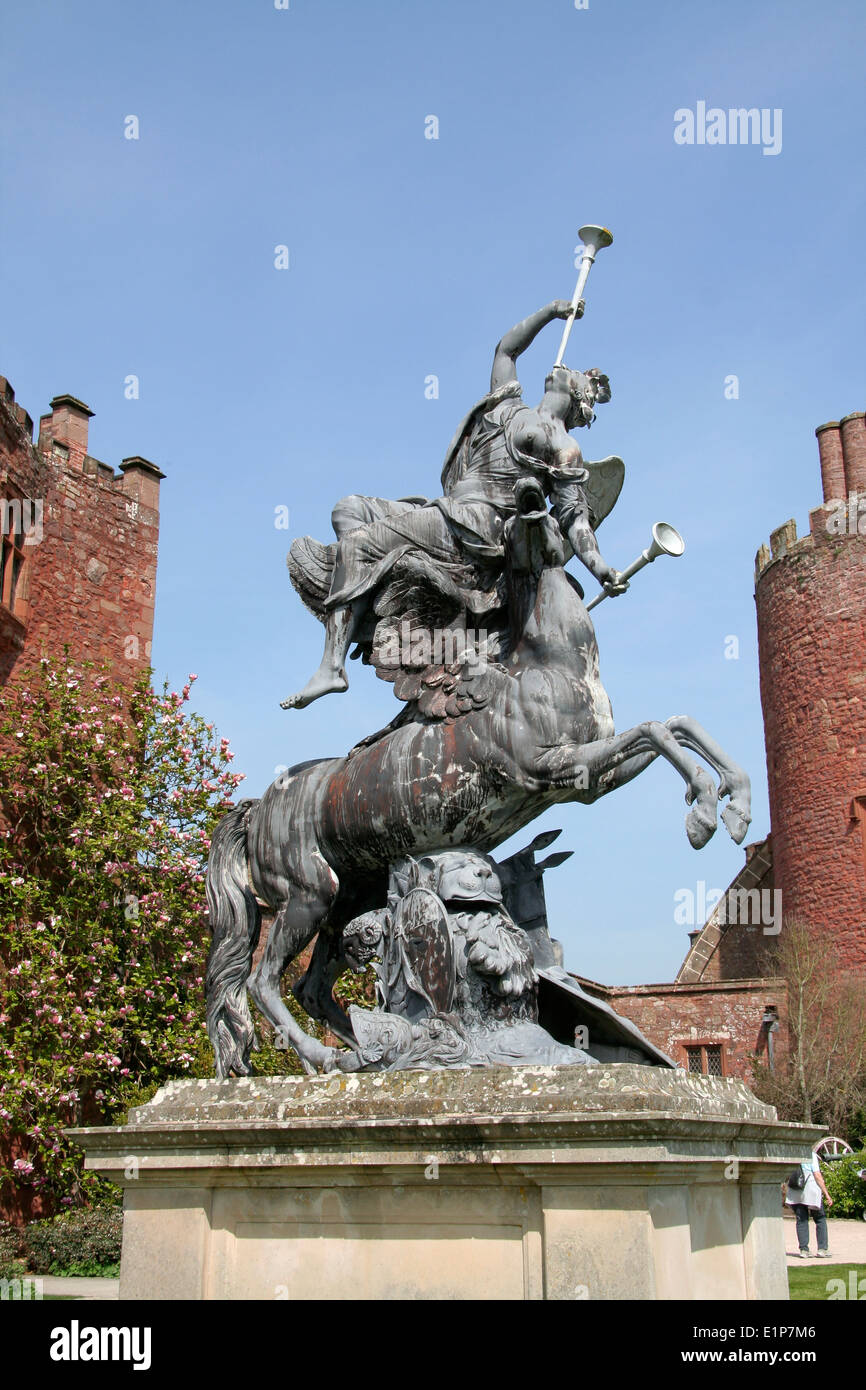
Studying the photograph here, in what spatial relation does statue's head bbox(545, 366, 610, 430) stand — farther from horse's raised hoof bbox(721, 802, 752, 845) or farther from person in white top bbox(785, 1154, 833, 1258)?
person in white top bbox(785, 1154, 833, 1258)

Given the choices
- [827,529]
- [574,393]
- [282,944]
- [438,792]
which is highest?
[827,529]

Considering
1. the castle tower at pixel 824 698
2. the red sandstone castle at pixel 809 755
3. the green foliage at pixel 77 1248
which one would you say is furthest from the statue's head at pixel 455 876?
the castle tower at pixel 824 698

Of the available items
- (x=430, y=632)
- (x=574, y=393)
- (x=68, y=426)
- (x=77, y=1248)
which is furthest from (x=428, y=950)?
(x=68, y=426)

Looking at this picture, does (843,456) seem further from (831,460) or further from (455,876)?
(455,876)

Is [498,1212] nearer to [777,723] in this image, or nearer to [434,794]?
[434,794]

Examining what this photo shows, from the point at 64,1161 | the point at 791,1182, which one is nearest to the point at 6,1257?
the point at 64,1161

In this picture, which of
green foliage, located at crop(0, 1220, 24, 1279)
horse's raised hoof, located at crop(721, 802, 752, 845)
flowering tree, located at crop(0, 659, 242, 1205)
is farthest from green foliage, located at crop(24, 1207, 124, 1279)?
horse's raised hoof, located at crop(721, 802, 752, 845)

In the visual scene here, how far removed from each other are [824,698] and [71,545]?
21.3m

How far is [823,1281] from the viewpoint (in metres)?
11.6

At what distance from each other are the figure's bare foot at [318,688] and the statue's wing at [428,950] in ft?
4.03

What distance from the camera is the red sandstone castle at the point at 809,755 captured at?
1336 inches

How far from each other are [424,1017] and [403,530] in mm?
2347

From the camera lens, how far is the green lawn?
10.2 meters

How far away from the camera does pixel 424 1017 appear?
5.25 meters
